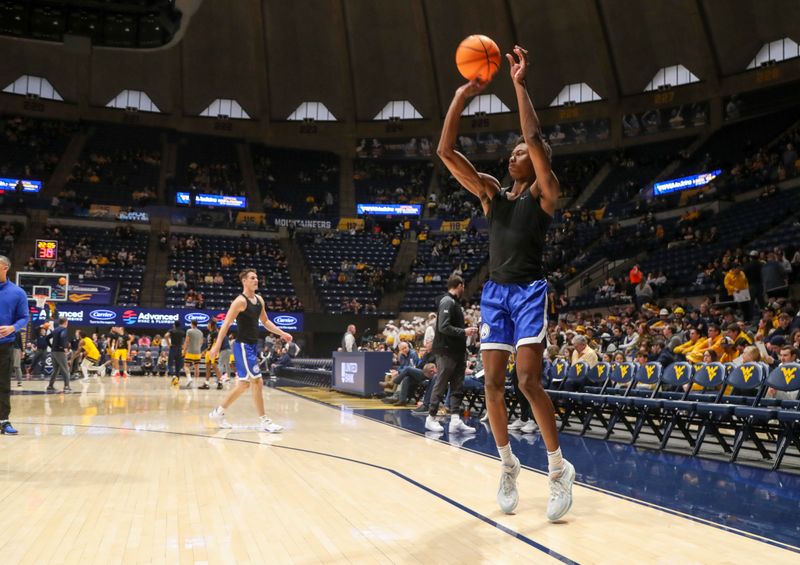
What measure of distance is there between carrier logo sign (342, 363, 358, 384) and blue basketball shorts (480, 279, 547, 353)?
40.1ft

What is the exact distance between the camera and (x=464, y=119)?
37.9 m

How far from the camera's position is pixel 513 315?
456cm

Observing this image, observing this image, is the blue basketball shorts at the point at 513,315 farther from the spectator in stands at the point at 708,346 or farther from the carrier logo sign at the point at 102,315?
the carrier logo sign at the point at 102,315

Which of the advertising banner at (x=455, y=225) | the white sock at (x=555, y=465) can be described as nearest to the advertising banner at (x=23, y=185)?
the advertising banner at (x=455, y=225)

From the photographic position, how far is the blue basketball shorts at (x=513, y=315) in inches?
175

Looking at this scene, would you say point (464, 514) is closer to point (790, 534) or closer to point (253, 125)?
point (790, 534)

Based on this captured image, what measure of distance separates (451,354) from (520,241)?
5392 mm

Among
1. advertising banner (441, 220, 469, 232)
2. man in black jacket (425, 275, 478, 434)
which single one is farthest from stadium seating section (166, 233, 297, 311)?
man in black jacket (425, 275, 478, 434)

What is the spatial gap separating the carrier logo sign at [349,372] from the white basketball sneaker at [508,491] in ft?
39.9

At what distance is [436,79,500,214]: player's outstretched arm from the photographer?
444 centimetres

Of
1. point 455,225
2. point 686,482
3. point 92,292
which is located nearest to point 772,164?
point 455,225

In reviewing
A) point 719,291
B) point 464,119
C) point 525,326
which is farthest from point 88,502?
point 464,119

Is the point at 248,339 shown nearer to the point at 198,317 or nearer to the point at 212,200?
the point at 198,317

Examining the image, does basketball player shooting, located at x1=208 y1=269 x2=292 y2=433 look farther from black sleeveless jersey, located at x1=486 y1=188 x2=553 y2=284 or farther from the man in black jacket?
black sleeveless jersey, located at x1=486 y1=188 x2=553 y2=284
